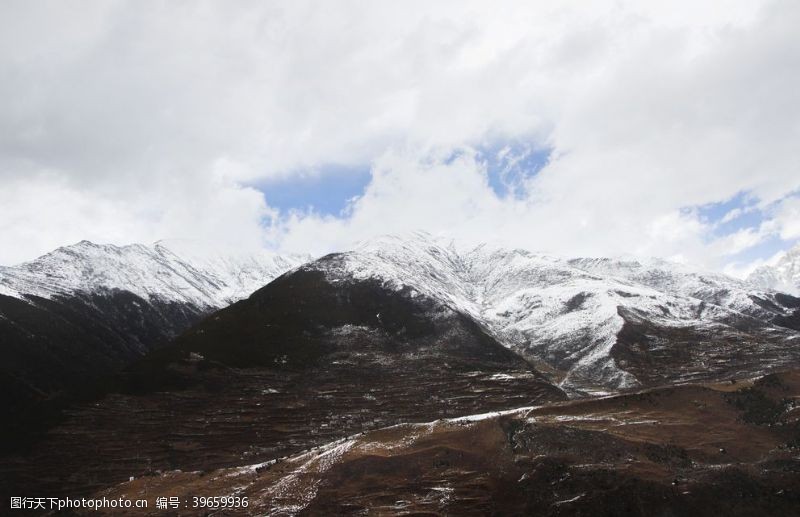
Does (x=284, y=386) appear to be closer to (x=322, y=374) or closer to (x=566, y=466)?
(x=322, y=374)

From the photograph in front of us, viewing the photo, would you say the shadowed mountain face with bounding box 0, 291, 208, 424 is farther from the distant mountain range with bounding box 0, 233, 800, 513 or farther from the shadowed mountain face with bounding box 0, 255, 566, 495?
the shadowed mountain face with bounding box 0, 255, 566, 495

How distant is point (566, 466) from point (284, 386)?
3334 inches

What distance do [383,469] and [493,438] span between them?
11294 mm

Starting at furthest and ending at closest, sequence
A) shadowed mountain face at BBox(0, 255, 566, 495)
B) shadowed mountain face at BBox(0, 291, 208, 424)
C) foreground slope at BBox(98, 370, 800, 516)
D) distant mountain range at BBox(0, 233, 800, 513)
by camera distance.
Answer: shadowed mountain face at BBox(0, 291, 208, 424) < shadowed mountain face at BBox(0, 255, 566, 495) < distant mountain range at BBox(0, 233, 800, 513) < foreground slope at BBox(98, 370, 800, 516)

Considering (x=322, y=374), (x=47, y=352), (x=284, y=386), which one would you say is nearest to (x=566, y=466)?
(x=284, y=386)

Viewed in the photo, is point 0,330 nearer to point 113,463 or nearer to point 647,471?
point 113,463

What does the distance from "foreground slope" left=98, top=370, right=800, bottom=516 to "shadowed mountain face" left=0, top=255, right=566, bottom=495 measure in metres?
22.0

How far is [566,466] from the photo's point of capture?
44062 millimetres

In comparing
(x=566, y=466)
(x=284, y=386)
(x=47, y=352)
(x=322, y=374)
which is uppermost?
(x=47, y=352)

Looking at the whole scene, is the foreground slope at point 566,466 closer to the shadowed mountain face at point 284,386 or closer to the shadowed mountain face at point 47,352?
the shadowed mountain face at point 284,386

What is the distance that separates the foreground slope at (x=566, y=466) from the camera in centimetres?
3916

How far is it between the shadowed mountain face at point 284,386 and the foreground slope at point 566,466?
2195cm

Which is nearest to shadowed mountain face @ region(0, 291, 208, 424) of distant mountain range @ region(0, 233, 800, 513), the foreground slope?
distant mountain range @ region(0, 233, 800, 513)

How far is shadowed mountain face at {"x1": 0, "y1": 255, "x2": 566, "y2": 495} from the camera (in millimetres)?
83500
